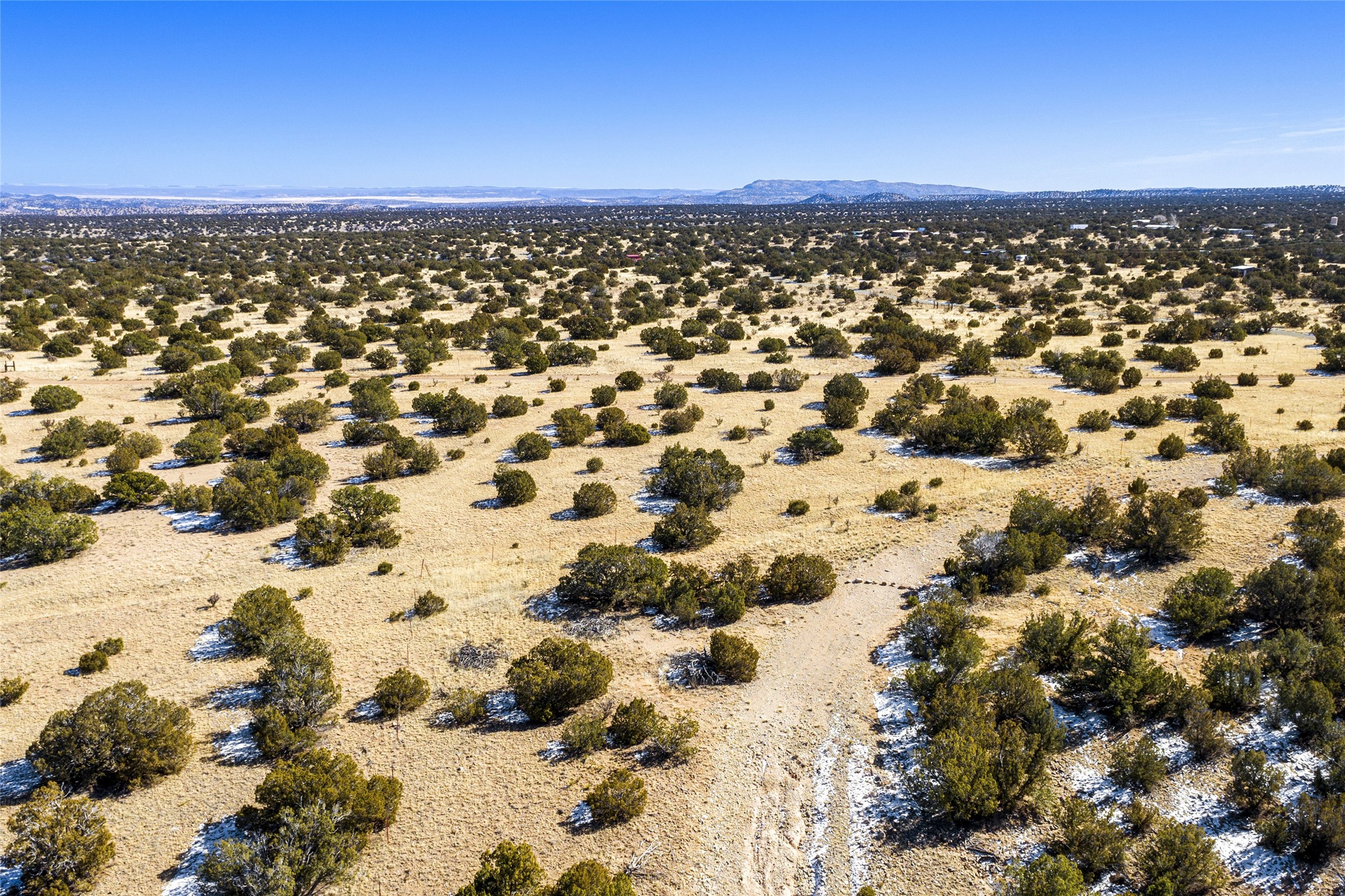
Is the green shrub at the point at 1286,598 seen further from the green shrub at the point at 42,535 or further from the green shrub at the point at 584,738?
the green shrub at the point at 42,535

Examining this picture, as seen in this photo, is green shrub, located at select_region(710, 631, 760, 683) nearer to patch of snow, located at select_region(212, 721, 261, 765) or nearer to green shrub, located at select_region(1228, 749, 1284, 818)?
green shrub, located at select_region(1228, 749, 1284, 818)

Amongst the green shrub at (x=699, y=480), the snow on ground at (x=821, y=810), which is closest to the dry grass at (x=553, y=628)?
the snow on ground at (x=821, y=810)

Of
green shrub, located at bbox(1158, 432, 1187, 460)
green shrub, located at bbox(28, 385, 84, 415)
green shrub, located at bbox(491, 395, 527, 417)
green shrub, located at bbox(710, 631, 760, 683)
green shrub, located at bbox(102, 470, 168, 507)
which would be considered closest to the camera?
green shrub, located at bbox(710, 631, 760, 683)

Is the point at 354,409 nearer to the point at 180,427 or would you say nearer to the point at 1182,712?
the point at 180,427

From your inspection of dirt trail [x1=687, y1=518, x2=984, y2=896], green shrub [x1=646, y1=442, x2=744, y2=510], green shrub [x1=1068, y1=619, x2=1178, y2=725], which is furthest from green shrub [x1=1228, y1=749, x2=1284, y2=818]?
green shrub [x1=646, y1=442, x2=744, y2=510]

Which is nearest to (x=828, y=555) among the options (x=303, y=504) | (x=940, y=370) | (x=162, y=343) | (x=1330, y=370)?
(x=303, y=504)

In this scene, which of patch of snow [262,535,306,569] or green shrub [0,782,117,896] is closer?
green shrub [0,782,117,896]

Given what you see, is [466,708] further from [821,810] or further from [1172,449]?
[1172,449]
